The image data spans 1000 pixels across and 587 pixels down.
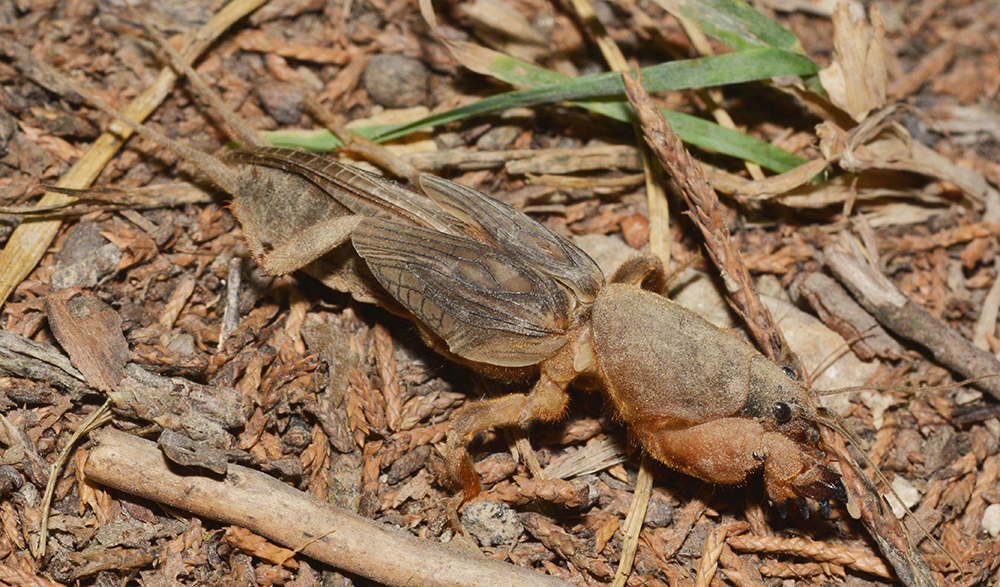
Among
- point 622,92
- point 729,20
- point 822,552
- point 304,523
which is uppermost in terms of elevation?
point 729,20

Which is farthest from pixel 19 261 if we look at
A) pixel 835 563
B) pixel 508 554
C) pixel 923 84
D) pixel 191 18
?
pixel 923 84

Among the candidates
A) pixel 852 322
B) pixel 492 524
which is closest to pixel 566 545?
pixel 492 524

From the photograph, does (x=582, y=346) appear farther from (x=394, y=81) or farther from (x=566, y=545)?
(x=394, y=81)

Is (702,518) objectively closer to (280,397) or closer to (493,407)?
(493,407)

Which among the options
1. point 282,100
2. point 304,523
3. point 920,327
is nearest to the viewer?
point 304,523

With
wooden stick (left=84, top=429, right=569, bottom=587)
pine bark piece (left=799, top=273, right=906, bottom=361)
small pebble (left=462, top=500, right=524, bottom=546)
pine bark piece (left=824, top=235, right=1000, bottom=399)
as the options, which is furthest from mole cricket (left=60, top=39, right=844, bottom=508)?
pine bark piece (left=824, top=235, right=1000, bottom=399)

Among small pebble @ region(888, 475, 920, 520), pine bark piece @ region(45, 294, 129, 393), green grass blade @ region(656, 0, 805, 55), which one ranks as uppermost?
green grass blade @ region(656, 0, 805, 55)

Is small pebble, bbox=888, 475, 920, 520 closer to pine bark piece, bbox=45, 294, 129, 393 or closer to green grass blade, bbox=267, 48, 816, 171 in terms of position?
green grass blade, bbox=267, 48, 816, 171
